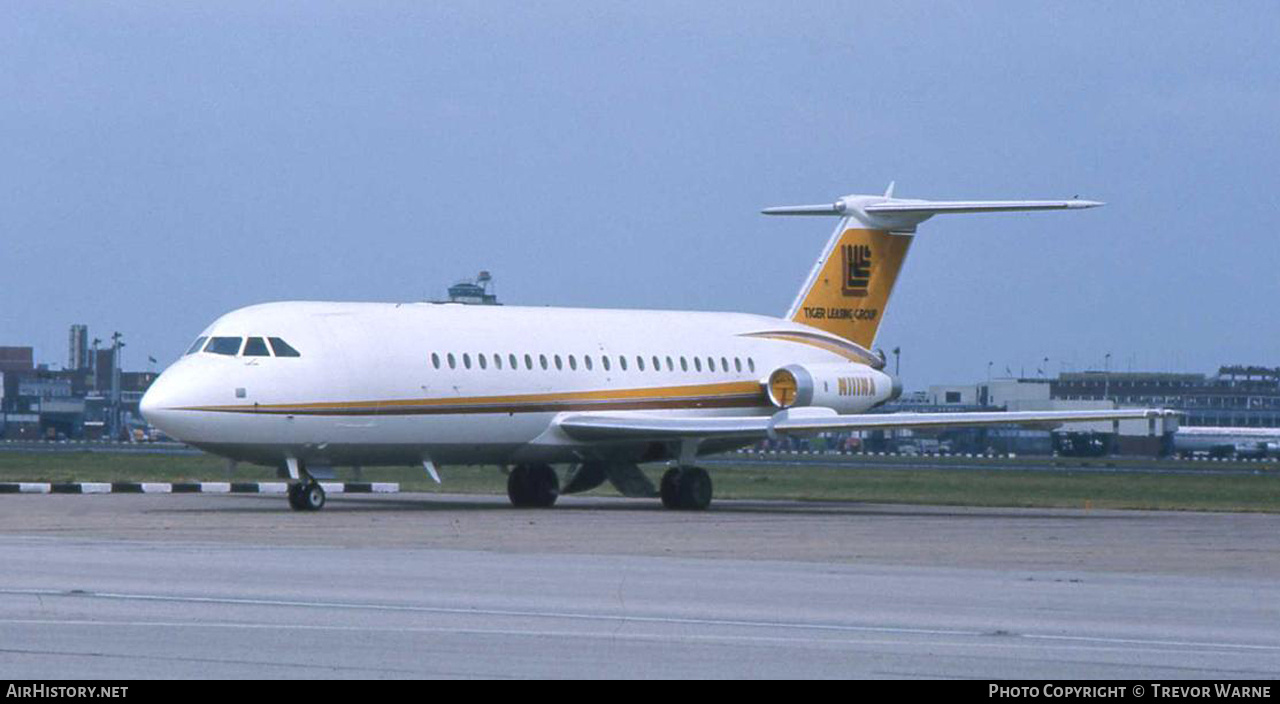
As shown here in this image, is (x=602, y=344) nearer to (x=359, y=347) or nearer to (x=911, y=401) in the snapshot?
(x=359, y=347)

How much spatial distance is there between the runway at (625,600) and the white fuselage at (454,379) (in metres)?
3.23

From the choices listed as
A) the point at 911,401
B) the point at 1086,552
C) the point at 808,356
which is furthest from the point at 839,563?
the point at 911,401

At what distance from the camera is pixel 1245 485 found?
53.9 meters

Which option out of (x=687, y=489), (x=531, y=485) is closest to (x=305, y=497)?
(x=531, y=485)

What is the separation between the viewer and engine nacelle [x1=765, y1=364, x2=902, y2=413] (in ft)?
134

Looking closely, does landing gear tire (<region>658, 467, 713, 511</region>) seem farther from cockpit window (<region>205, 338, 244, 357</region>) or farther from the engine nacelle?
cockpit window (<region>205, 338, 244, 357</region>)

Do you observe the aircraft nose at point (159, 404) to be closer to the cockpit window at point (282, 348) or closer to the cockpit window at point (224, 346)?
the cockpit window at point (224, 346)

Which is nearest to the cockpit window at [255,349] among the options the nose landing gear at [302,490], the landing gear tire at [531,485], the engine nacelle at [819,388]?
the nose landing gear at [302,490]

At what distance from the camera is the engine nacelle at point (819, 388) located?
40906mm

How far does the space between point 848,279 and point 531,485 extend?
344 inches

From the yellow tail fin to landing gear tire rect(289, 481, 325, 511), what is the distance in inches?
512

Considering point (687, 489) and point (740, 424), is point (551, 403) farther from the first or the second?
point (740, 424)

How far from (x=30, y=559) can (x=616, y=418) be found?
714 inches

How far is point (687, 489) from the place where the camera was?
3781 centimetres
